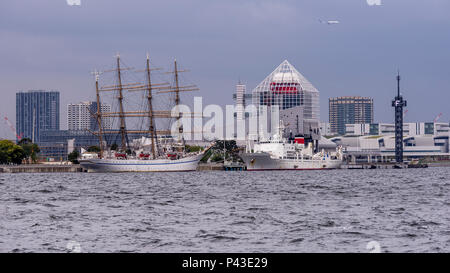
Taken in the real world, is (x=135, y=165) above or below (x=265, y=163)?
above

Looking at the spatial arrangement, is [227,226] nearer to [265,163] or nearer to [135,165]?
[135,165]

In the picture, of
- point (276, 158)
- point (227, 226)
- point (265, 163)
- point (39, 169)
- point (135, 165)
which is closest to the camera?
point (227, 226)

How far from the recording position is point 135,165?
554 feet

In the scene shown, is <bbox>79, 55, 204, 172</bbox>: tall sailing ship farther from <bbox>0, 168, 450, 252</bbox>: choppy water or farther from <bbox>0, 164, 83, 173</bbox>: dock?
<bbox>0, 168, 450, 252</bbox>: choppy water

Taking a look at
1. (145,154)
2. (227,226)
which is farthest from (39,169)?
(227,226)

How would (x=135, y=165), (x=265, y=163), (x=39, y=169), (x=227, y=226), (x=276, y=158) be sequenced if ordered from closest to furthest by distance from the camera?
1. (x=227, y=226)
2. (x=135, y=165)
3. (x=39, y=169)
4. (x=265, y=163)
5. (x=276, y=158)

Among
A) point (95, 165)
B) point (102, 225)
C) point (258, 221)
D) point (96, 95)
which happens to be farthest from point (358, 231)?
point (96, 95)

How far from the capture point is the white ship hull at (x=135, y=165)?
168750 millimetres

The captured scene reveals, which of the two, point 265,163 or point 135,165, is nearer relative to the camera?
point 135,165

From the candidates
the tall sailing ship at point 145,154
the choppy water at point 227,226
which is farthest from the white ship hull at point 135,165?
the choppy water at point 227,226

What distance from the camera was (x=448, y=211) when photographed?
139 feet

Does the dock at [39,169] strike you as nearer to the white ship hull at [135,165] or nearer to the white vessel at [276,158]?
the white ship hull at [135,165]

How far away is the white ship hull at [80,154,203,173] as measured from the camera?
169 metres
